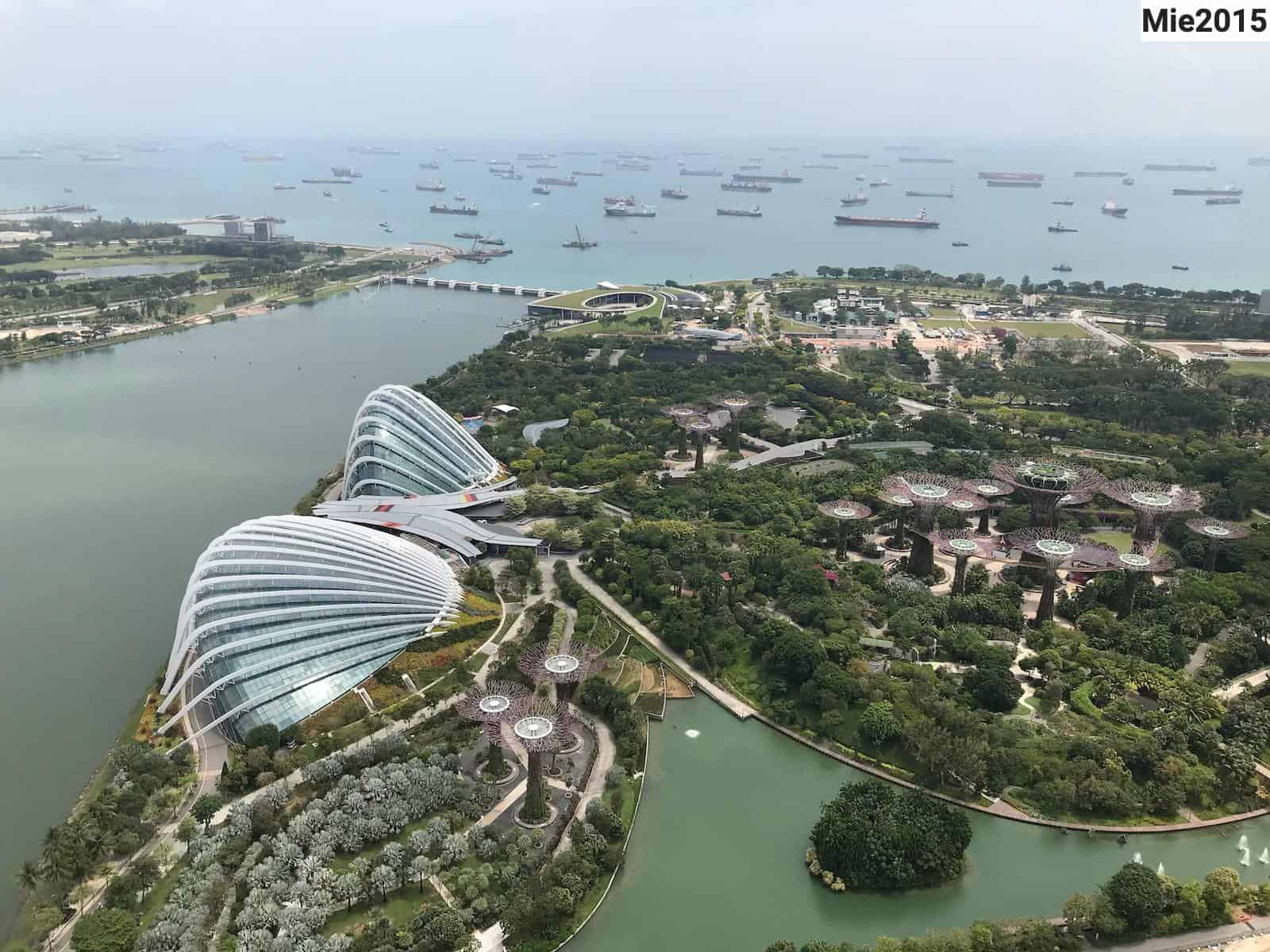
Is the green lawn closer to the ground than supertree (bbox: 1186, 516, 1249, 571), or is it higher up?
closer to the ground

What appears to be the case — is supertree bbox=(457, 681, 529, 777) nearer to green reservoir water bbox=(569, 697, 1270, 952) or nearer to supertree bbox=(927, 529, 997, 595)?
green reservoir water bbox=(569, 697, 1270, 952)

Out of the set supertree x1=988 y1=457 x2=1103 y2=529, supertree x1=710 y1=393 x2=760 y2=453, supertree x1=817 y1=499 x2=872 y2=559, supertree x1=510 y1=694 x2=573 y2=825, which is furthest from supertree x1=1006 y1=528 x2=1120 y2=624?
supertree x1=510 y1=694 x2=573 y2=825

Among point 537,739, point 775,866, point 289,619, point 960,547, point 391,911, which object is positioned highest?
point 289,619

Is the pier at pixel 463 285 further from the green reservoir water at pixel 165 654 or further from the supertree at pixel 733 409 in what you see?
the supertree at pixel 733 409

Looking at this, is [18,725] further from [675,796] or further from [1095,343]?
[1095,343]

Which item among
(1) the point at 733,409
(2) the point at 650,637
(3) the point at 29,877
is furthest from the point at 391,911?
(1) the point at 733,409

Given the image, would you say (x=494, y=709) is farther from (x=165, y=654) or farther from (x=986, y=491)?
(x=986, y=491)
